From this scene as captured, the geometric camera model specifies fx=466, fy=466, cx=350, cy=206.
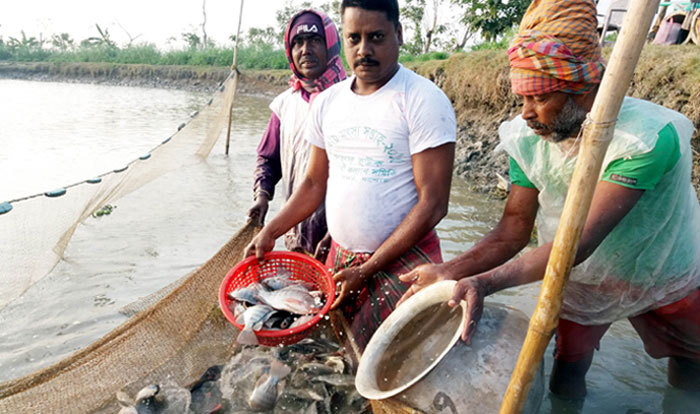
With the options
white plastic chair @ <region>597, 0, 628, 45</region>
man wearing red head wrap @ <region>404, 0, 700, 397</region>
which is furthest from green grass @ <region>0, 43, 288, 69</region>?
man wearing red head wrap @ <region>404, 0, 700, 397</region>

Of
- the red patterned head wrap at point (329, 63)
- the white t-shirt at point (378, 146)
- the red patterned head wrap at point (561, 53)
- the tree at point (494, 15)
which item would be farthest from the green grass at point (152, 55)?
the red patterned head wrap at point (561, 53)

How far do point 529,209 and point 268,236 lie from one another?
1.42m

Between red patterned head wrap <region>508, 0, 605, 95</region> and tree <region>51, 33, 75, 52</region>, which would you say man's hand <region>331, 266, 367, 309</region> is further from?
tree <region>51, 33, 75, 52</region>

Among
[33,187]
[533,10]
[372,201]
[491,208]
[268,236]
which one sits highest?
[533,10]

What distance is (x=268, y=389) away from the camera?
2248 mm

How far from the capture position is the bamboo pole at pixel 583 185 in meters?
1.08

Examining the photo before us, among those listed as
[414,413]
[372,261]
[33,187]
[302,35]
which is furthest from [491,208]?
[33,187]

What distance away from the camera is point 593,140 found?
3.84ft

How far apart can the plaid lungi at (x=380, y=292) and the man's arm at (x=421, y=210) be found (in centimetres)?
7

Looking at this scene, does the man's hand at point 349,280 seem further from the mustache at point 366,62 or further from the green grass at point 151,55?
the green grass at point 151,55

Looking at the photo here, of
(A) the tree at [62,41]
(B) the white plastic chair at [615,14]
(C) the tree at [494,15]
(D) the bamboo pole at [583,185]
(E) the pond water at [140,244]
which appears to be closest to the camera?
(D) the bamboo pole at [583,185]

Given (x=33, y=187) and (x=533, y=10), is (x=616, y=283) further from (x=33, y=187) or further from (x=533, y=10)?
(x=33, y=187)

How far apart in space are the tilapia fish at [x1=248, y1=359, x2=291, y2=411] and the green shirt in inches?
66.1

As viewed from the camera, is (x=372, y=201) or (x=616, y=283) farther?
(x=372, y=201)
